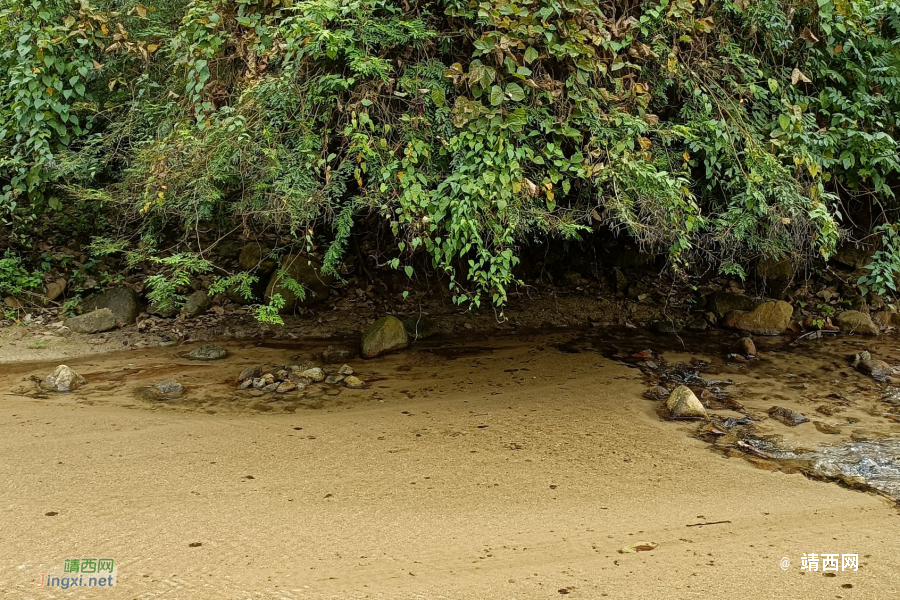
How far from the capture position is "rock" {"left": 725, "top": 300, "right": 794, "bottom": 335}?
6793 mm

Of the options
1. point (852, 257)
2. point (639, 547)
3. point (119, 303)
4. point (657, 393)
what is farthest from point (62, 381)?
point (852, 257)

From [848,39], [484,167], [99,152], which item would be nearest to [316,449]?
[484,167]

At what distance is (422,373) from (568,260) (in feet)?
10.4

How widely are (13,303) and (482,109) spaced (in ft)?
17.0

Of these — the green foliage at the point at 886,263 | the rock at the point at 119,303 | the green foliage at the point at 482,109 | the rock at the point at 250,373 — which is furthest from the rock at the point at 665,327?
the rock at the point at 119,303

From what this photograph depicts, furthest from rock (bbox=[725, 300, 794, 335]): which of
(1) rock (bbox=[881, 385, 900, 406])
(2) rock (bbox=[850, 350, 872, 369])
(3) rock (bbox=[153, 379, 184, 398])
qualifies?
(3) rock (bbox=[153, 379, 184, 398])

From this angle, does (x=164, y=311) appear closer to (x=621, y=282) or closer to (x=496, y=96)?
(x=496, y=96)

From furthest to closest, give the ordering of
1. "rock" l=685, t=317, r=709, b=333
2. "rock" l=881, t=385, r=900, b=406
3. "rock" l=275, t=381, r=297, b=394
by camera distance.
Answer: "rock" l=685, t=317, r=709, b=333 → "rock" l=275, t=381, r=297, b=394 → "rock" l=881, t=385, r=900, b=406

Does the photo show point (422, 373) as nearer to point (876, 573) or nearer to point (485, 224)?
point (485, 224)

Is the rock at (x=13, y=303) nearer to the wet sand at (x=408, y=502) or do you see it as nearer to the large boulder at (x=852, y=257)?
the wet sand at (x=408, y=502)

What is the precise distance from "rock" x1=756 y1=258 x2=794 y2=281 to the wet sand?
3.36 m

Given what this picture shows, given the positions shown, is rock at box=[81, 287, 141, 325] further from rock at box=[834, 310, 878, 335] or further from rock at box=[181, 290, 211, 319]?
rock at box=[834, 310, 878, 335]

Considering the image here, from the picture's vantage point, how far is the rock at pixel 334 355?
5.87 metres

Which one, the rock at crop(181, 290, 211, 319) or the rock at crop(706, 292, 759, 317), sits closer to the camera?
the rock at crop(181, 290, 211, 319)
